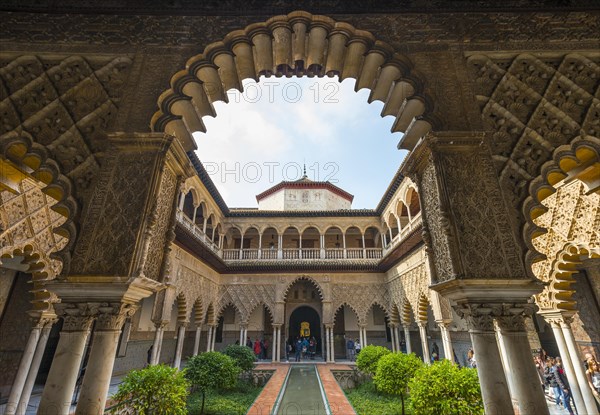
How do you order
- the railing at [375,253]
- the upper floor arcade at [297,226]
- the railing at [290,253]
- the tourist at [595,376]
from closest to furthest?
the tourist at [595,376] → the upper floor arcade at [297,226] → the railing at [375,253] → the railing at [290,253]

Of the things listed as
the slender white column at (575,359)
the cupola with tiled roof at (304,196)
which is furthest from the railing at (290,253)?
the slender white column at (575,359)

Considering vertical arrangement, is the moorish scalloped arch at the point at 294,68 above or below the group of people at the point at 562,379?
above

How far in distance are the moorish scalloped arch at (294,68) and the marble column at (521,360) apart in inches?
71.9

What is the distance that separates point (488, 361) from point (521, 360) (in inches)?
9.3

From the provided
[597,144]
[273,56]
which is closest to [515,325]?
[597,144]

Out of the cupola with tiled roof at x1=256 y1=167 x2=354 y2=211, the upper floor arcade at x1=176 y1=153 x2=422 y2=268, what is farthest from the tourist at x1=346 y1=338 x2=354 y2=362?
the cupola with tiled roof at x1=256 y1=167 x2=354 y2=211

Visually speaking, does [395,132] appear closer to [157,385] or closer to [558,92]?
[558,92]

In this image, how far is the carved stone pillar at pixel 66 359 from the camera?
2.15 meters

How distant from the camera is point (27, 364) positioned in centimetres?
561

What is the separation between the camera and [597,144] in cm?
271

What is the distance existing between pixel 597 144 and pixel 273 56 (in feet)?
11.3

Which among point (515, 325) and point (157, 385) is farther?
point (157, 385)

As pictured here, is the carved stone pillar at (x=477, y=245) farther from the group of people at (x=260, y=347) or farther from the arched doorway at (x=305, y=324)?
the arched doorway at (x=305, y=324)

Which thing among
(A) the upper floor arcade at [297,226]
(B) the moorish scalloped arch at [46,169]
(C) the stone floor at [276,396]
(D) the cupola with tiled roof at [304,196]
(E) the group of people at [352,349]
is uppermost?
(D) the cupola with tiled roof at [304,196]
